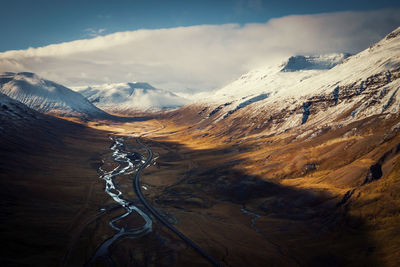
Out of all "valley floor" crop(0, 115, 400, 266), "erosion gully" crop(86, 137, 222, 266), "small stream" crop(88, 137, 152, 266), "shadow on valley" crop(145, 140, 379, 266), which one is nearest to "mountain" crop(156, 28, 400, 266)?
"shadow on valley" crop(145, 140, 379, 266)

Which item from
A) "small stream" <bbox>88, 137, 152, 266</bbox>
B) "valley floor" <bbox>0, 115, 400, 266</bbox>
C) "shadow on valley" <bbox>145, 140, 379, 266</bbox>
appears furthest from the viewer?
"small stream" <bbox>88, 137, 152, 266</bbox>

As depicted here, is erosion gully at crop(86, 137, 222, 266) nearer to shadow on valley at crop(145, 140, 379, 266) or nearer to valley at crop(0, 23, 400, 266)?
valley at crop(0, 23, 400, 266)

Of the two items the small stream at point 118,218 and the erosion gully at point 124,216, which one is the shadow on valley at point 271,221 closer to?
the erosion gully at point 124,216

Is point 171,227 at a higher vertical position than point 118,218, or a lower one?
lower

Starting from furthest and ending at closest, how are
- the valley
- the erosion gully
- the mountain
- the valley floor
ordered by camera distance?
the mountain, the erosion gully, the valley, the valley floor

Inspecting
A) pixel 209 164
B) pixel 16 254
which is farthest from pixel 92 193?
pixel 209 164

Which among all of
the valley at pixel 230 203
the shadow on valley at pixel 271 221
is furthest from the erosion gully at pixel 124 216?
the shadow on valley at pixel 271 221

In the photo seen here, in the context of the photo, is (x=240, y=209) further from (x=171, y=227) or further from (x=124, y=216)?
(x=124, y=216)

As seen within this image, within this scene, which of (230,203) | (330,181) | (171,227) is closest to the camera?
(171,227)

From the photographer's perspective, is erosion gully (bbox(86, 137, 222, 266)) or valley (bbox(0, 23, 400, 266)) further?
erosion gully (bbox(86, 137, 222, 266))

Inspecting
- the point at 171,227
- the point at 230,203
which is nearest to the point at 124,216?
the point at 171,227
